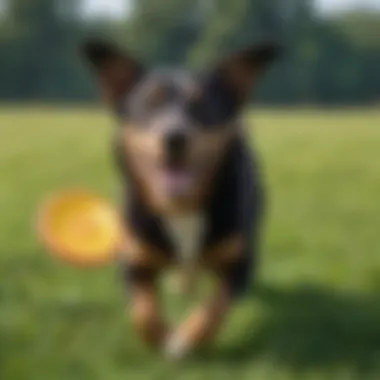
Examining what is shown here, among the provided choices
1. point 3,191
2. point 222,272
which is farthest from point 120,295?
point 3,191

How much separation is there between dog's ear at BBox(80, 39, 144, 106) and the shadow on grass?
0.40m

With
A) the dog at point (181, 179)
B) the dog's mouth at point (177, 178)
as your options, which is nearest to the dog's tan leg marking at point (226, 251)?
the dog at point (181, 179)

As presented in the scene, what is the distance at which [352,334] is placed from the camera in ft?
5.16

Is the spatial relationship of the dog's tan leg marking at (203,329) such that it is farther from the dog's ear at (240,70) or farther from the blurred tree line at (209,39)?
the blurred tree line at (209,39)

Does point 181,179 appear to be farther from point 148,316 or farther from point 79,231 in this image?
point 79,231

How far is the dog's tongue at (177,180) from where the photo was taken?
4.69 feet

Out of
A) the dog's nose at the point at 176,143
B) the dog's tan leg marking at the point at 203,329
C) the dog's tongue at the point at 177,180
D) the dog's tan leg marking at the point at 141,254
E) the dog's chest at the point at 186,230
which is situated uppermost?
the dog's nose at the point at 176,143

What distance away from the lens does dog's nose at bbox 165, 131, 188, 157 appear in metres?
1.38

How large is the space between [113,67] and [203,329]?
15.5 inches

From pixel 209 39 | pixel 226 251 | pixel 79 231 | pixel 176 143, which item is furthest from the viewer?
pixel 209 39

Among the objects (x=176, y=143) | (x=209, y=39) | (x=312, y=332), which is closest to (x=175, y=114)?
(x=176, y=143)

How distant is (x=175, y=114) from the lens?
1414 millimetres

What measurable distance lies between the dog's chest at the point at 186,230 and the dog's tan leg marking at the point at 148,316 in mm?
75

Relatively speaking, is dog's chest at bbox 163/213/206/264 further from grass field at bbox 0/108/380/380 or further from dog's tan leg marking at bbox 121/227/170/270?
grass field at bbox 0/108/380/380
